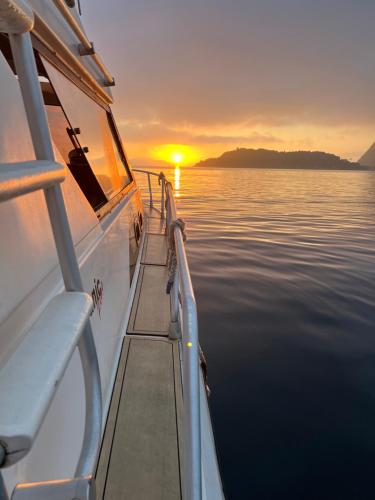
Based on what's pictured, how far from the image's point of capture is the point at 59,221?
711 millimetres

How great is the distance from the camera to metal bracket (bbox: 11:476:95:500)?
64 cm

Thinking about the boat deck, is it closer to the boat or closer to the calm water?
the boat

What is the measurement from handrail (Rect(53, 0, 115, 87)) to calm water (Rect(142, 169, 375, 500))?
9.90ft

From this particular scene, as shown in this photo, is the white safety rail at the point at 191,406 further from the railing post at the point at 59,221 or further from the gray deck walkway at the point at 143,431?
the gray deck walkway at the point at 143,431

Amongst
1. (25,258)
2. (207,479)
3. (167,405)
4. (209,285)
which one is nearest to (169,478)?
(207,479)

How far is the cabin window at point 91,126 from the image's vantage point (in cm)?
237

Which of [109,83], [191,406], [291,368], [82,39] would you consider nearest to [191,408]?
[191,406]

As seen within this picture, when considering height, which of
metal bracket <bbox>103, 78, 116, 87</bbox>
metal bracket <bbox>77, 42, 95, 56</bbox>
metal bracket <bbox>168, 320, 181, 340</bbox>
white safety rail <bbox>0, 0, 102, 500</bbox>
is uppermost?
metal bracket <bbox>77, 42, 95, 56</bbox>

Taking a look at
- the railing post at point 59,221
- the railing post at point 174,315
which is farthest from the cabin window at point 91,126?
the railing post at point 59,221

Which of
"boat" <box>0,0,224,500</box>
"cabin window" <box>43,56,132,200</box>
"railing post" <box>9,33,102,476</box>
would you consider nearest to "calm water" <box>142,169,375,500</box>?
"boat" <box>0,0,224,500</box>

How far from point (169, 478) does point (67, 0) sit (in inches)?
121

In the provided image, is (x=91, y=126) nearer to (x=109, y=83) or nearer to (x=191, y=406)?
(x=109, y=83)

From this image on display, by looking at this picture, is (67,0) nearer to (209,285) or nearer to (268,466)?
(268,466)

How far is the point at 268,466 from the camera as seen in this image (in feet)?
7.91
